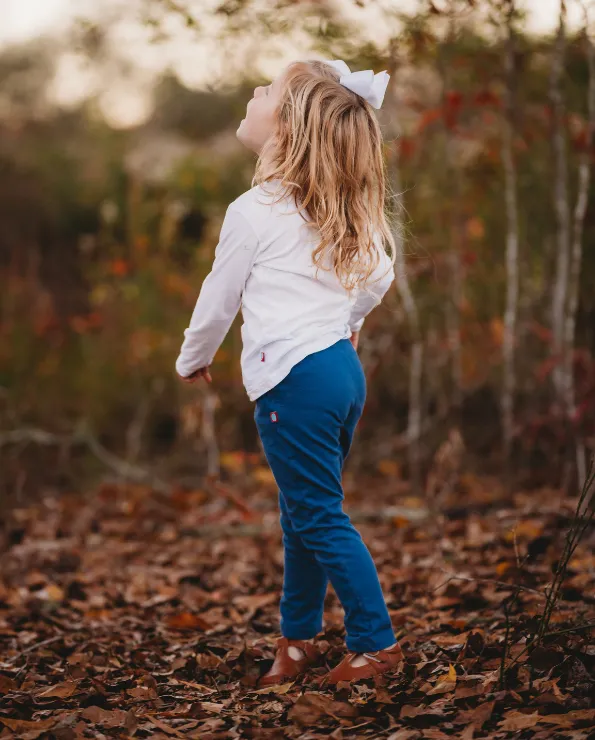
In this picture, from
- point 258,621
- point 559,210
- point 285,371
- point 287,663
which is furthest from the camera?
point 559,210

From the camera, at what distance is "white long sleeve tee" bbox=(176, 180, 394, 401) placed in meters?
2.34

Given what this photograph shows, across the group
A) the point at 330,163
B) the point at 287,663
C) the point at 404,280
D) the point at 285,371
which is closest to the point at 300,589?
the point at 287,663

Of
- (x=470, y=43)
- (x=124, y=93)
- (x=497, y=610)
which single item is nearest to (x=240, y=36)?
(x=470, y=43)

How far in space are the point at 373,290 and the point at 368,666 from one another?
1.11m

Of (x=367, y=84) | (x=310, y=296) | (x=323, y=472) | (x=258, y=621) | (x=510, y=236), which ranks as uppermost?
(x=367, y=84)

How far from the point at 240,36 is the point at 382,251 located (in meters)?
2.24

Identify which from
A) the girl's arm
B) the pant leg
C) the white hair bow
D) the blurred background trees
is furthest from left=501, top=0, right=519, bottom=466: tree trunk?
the pant leg

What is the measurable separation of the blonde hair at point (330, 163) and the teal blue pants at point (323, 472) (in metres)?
0.27

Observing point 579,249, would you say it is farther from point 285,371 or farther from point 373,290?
point 285,371

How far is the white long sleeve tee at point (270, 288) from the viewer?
2.34 metres

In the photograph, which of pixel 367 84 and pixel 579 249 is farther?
pixel 579 249

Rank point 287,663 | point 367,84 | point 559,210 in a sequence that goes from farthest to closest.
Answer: point 559,210 → point 287,663 → point 367,84

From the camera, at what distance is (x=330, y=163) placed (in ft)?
7.89

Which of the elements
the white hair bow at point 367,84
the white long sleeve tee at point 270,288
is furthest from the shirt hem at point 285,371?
the white hair bow at point 367,84
